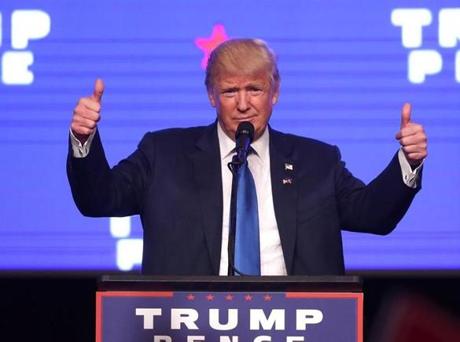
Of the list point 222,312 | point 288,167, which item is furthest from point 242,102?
point 222,312

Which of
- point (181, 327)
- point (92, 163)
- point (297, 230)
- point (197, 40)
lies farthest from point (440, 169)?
point (181, 327)

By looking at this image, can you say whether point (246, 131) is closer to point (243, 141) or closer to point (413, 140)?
point (243, 141)

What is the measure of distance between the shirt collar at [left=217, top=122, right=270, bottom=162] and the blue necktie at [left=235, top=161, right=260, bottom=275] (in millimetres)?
196

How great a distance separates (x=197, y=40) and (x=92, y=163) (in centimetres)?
156

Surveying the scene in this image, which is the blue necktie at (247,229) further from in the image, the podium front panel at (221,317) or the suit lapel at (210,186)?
the podium front panel at (221,317)

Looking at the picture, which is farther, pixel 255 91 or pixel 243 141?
pixel 255 91

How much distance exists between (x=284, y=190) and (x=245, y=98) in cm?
29

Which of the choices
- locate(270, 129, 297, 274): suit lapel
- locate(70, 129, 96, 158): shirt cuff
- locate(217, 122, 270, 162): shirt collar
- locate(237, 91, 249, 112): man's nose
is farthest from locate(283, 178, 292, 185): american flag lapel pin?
locate(70, 129, 96, 158): shirt cuff

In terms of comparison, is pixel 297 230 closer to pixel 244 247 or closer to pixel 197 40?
pixel 244 247

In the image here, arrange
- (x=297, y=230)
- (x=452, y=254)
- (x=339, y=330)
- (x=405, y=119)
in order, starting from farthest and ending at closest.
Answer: (x=452, y=254)
(x=297, y=230)
(x=405, y=119)
(x=339, y=330)

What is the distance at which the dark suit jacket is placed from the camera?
10.6 feet

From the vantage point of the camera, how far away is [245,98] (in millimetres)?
3393

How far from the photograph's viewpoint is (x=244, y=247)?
10.4 ft

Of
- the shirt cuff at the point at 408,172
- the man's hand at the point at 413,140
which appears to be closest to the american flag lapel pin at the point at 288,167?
the shirt cuff at the point at 408,172
